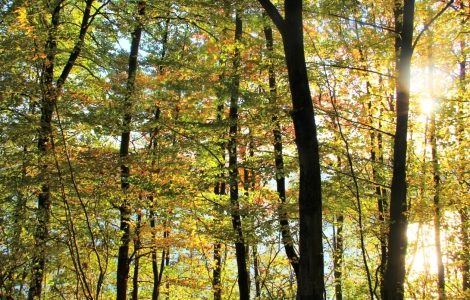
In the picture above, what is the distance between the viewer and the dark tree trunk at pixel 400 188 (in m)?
4.73

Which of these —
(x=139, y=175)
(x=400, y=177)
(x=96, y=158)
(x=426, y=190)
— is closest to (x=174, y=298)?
(x=139, y=175)

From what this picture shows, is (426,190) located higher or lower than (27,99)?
lower

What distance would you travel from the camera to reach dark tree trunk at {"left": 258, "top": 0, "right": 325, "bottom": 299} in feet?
12.0

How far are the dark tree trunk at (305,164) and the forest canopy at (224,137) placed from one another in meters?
0.04

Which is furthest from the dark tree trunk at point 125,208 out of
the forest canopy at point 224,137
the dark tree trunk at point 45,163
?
the dark tree trunk at point 45,163

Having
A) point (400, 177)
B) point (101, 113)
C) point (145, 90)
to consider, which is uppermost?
point (145, 90)

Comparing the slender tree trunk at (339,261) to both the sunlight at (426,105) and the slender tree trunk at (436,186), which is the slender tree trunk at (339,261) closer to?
the slender tree trunk at (436,186)

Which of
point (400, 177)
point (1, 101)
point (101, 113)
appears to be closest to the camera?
point (400, 177)

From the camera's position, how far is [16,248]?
5.12 m

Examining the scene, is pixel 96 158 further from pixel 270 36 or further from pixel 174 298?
pixel 174 298

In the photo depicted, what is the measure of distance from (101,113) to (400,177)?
6442mm

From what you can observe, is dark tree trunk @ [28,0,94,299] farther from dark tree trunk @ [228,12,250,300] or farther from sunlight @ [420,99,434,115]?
sunlight @ [420,99,434,115]

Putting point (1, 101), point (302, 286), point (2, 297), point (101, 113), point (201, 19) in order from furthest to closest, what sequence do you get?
point (201, 19)
point (101, 113)
point (1, 101)
point (2, 297)
point (302, 286)

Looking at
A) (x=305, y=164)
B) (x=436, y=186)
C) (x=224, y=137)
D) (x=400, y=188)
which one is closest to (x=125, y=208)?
(x=224, y=137)
